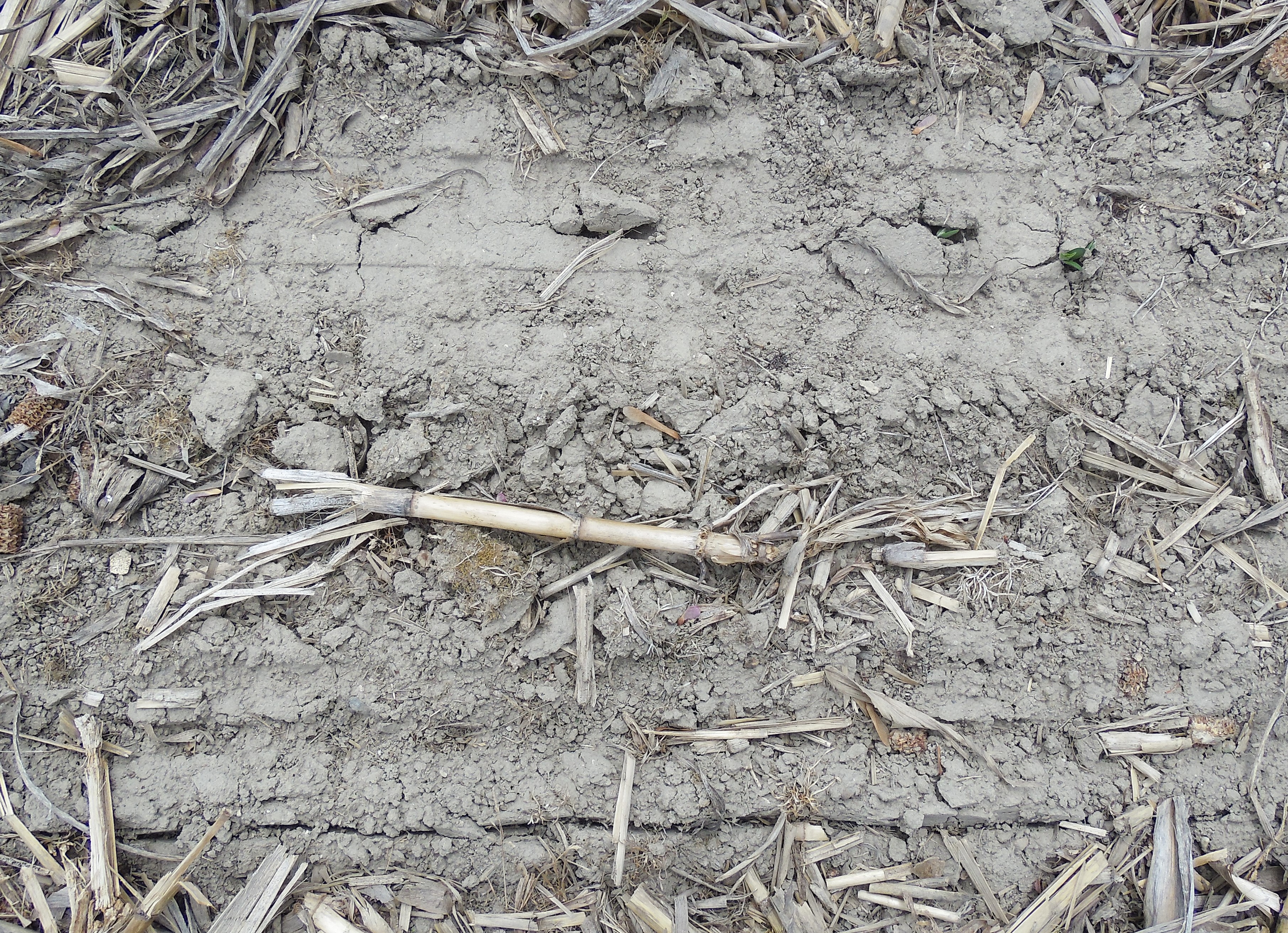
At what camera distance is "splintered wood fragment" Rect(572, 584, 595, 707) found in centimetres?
244

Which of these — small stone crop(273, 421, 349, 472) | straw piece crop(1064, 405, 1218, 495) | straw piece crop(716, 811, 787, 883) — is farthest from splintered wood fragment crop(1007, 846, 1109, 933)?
small stone crop(273, 421, 349, 472)

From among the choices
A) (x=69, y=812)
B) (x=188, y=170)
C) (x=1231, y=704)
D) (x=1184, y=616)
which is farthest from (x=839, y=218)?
(x=69, y=812)

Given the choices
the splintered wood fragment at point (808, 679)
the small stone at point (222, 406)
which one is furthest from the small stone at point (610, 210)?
the splintered wood fragment at point (808, 679)

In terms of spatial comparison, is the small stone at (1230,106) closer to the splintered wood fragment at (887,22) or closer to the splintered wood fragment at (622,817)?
the splintered wood fragment at (887,22)

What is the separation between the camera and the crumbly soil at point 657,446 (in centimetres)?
241

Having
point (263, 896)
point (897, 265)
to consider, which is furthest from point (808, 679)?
point (263, 896)

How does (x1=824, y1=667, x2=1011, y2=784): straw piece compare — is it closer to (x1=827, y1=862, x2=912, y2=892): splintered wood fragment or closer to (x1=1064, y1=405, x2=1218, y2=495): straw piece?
(x1=827, y1=862, x2=912, y2=892): splintered wood fragment

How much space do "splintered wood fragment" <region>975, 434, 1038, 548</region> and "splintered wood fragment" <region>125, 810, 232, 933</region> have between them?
2744 mm

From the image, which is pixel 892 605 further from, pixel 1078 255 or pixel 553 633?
pixel 1078 255

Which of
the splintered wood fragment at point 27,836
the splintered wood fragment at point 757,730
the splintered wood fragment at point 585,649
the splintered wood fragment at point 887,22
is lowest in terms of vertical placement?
the splintered wood fragment at point 27,836

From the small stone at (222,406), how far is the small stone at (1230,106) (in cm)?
355

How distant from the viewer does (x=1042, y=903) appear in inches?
95.1

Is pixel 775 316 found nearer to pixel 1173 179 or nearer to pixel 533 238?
pixel 533 238

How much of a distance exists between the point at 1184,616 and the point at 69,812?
12.8 ft
